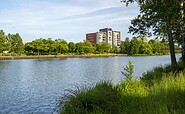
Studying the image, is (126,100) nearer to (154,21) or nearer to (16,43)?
(154,21)

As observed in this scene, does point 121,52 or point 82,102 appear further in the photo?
point 121,52

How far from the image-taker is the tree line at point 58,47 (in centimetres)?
12106

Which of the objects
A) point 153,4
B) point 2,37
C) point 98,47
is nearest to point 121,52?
point 98,47

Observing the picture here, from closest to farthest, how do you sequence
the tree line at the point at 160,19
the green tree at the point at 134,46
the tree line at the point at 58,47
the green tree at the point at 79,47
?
the tree line at the point at 160,19 → the tree line at the point at 58,47 → the green tree at the point at 79,47 → the green tree at the point at 134,46

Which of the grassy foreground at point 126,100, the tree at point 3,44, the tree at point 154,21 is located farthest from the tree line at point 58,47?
the grassy foreground at point 126,100

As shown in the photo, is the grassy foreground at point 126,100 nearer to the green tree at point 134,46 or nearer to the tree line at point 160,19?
the tree line at point 160,19

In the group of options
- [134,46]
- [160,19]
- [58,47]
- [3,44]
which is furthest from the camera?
[134,46]

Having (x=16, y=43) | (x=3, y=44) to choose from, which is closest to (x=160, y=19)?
(x=3, y=44)

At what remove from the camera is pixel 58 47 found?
131000 mm

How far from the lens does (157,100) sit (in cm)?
915

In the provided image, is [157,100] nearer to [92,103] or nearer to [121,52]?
[92,103]

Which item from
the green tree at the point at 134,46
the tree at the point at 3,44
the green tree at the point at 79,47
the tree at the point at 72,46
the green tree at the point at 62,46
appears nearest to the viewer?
the tree at the point at 3,44

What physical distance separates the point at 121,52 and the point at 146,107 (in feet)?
545

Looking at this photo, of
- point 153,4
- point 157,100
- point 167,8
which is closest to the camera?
point 157,100
